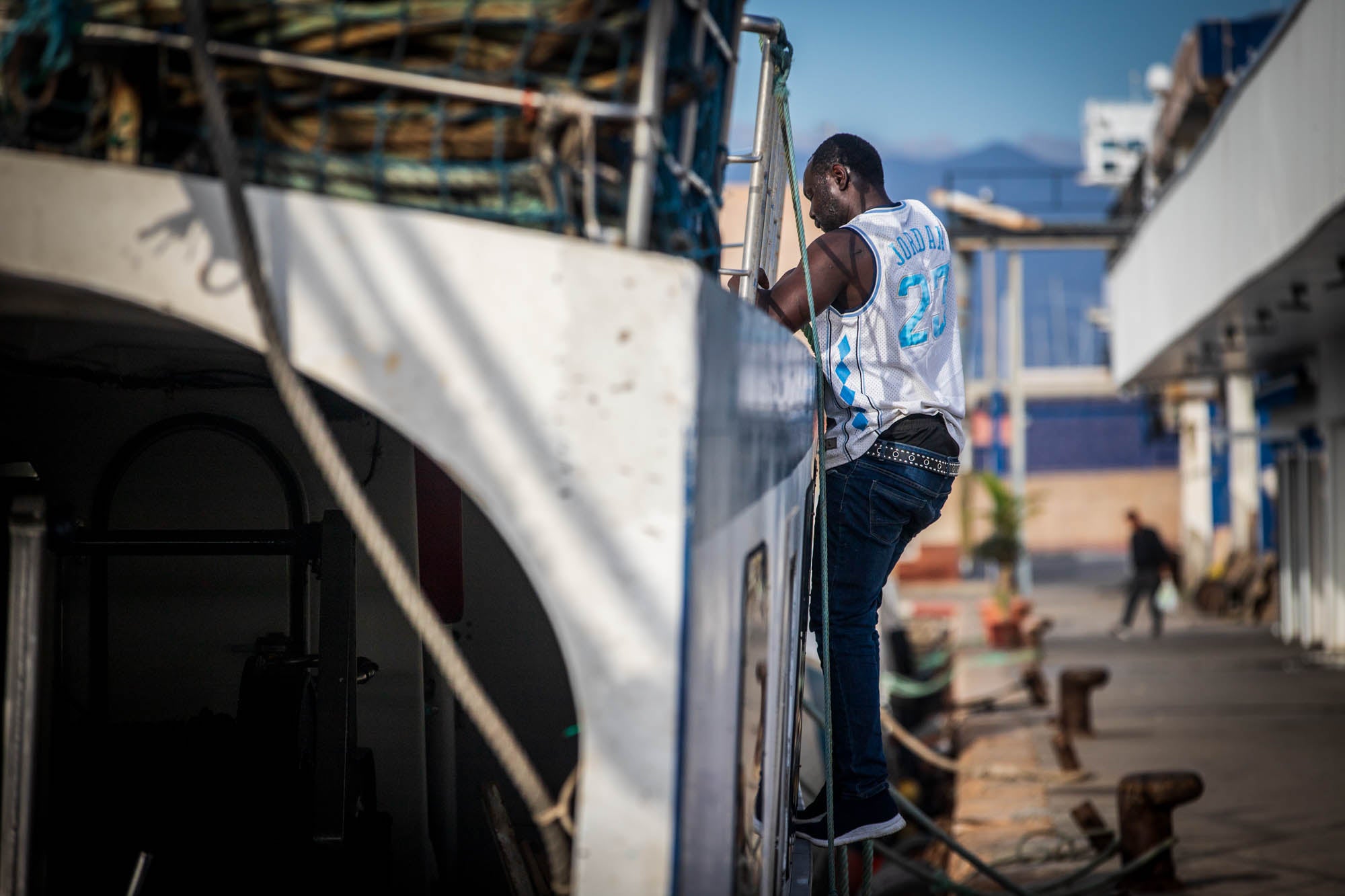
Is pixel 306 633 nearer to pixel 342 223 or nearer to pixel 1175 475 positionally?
pixel 342 223

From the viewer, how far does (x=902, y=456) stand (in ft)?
12.2

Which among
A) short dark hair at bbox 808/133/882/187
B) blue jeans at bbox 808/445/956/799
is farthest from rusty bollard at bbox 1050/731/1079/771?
short dark hair at bbox 808/133/882/187

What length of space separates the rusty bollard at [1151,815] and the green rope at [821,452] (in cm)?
310

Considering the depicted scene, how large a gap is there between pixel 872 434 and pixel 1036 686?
1027 cm

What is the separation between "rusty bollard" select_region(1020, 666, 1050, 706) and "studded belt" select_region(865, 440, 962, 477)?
1012 centimetres

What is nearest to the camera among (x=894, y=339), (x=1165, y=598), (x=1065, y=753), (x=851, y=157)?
(x=894, y=339)

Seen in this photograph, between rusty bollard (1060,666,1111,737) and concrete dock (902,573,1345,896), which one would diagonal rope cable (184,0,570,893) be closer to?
concrete dock (902,573,1345,896)

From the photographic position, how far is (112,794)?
13.6ft

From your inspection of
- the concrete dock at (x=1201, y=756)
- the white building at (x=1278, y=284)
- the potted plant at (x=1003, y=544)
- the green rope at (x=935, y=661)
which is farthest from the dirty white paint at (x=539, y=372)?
the potted plant at (x=1003, y=544)

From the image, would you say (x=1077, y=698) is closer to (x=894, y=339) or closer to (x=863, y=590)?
(x=863, y=590)

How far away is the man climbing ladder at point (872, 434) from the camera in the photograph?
369 centimetres

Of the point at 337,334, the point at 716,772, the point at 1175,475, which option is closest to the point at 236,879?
the point at 716,772

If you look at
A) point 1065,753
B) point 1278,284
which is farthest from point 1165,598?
point 1065,753

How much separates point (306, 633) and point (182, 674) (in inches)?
16.4
